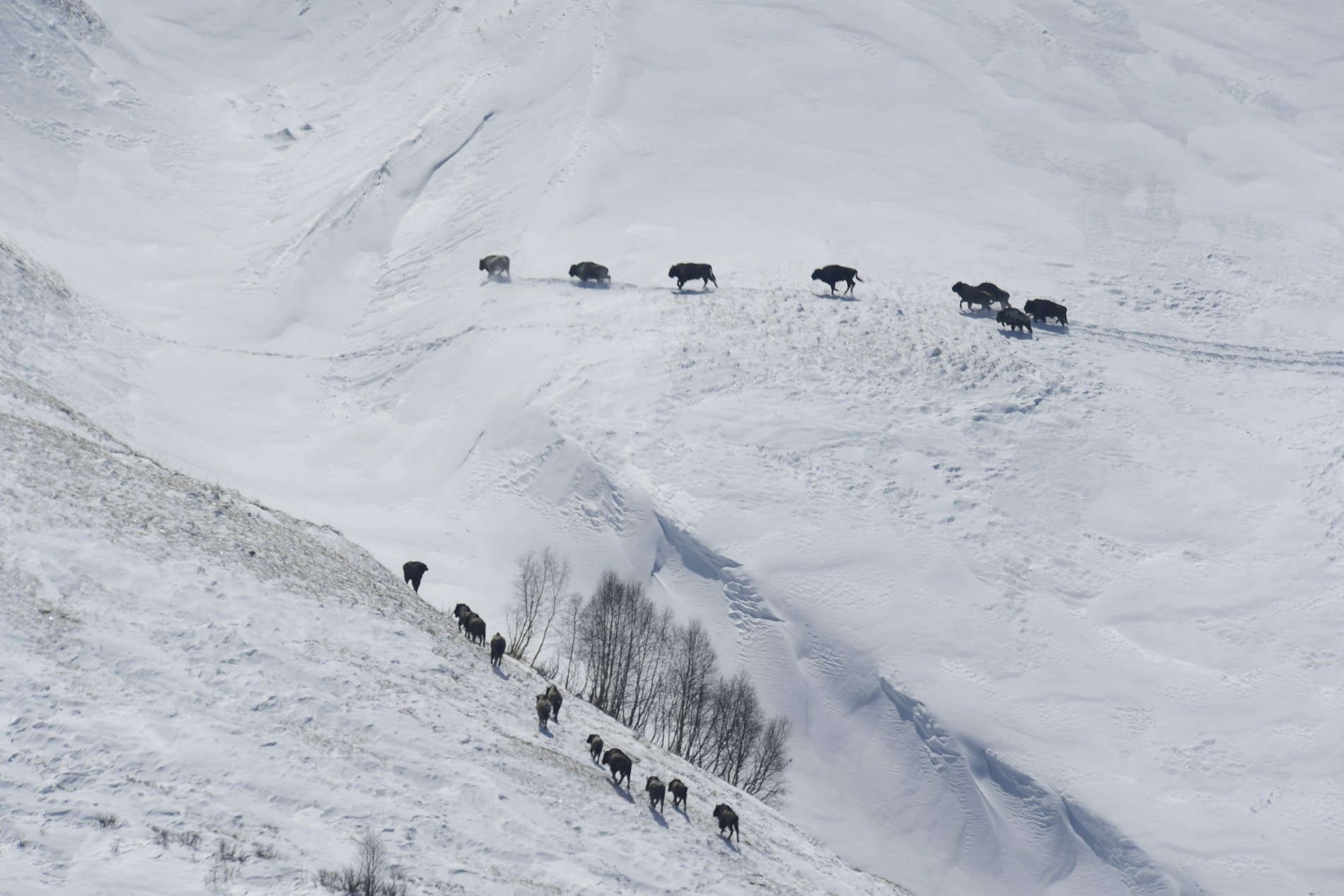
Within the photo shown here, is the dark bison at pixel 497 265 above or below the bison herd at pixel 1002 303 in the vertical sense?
below

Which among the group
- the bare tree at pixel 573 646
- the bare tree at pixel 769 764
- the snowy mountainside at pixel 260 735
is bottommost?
the snowy mountainside at pixel 260 735

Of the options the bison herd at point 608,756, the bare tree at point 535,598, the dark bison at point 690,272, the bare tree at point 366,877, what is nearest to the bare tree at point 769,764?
the bare tree at point 535,598

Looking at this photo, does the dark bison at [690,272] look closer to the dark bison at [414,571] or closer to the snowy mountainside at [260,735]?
the dark bison at [414,571]

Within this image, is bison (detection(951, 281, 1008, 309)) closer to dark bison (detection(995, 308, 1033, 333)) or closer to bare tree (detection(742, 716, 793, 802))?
dark bison (detection(995, 308, 1033, 333))

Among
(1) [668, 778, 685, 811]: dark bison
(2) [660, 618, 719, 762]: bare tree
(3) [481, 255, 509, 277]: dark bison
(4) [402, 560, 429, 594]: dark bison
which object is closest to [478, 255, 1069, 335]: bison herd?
(3) [481, 255, 509, 277]: dark bison

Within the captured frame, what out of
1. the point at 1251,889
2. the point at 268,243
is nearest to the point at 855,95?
the point at 268,243

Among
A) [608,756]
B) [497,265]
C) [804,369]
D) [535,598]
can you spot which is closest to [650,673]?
[535,598]

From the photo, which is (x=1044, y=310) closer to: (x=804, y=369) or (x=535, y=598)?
(x=804, y=369)
